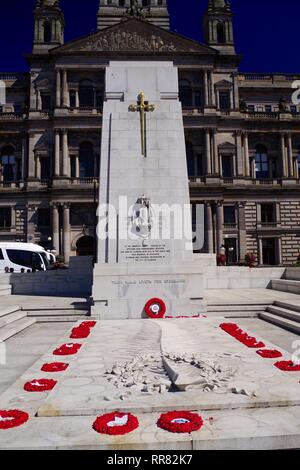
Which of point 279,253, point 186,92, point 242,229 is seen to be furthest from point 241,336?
point 186,92

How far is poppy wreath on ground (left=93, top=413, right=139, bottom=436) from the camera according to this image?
505 cm

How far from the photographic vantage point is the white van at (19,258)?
101 ft

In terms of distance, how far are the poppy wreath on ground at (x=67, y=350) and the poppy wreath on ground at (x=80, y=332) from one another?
104cm

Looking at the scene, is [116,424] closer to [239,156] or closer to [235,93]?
[239,156]

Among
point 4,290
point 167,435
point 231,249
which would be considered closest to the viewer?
point 167,435

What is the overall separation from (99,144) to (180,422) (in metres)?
43.3

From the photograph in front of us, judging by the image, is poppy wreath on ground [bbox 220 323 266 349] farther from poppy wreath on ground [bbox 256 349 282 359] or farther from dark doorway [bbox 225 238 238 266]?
dark doorway [bbox 225 238 238 266]

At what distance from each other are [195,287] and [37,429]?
967cm

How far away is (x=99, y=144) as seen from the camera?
46.1m

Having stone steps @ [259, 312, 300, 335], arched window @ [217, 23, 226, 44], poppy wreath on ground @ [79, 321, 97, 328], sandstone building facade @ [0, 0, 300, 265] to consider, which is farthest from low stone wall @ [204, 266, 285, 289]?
arched window @ [217, 23, 226, 44]

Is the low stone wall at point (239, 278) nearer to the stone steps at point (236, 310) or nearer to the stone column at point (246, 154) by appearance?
the stone steps at point (236, 310)
